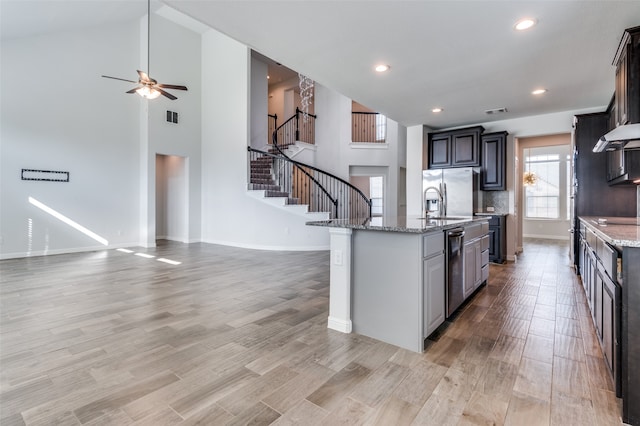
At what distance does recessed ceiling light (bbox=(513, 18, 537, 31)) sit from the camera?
8.39 ft

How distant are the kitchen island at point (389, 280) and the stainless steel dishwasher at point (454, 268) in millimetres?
103

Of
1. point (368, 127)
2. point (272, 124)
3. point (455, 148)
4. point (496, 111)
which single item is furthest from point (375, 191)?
point (496, 111)

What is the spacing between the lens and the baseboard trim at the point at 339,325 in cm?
259

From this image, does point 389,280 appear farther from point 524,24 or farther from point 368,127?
point 368,127

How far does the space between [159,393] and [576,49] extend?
451 cm

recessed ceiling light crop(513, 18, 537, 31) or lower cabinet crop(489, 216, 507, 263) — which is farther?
lower cabinet crop(489, 216, 507, 263)

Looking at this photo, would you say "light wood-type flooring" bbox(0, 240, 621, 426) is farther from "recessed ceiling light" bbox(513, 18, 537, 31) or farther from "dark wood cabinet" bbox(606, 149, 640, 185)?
"recessed ceiling light" bbox(513, 18, 537, 31)

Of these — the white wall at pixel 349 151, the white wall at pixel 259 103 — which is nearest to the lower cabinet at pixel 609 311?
the white wall at pixel 349 151

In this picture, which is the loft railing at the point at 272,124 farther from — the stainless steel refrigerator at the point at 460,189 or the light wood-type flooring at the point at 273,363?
the light wood-type flooring at the point at 273,363

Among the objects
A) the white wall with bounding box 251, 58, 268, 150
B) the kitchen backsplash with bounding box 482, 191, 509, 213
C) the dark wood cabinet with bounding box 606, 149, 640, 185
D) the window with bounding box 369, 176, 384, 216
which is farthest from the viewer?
the window with bounding box 369, 176, 384, 216

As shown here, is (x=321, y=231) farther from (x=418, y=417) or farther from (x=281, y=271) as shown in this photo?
(x=418, y=417)

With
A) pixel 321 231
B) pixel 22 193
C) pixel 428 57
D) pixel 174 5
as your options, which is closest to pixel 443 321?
pixel 428 57

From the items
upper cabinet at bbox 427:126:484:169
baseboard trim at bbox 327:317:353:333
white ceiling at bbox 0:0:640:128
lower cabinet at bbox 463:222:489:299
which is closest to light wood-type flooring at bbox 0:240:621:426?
baseboard trim at bbox 327:317:353:333

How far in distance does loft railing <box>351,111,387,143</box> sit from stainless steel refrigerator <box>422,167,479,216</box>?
3.84 metres
